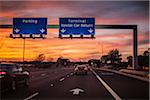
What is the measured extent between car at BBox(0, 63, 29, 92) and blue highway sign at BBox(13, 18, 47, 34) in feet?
60.1

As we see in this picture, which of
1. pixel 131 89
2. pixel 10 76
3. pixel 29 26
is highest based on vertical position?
pixel 29 26

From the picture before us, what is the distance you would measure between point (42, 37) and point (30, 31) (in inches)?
63.3

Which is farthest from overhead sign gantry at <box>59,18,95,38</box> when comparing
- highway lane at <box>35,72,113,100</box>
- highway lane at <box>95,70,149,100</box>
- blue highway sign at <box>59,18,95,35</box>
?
highway lane at <box>35,72,113,100</box>

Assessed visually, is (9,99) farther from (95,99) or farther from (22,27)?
(22,27)

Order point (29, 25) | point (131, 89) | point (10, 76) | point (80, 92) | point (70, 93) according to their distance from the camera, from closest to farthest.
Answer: point (70, 93)
point (80, 92)
point (10, 76)
point (131, 89)
point (29, 25)

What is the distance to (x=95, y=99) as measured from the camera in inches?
571

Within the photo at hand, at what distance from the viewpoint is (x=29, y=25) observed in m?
38.1

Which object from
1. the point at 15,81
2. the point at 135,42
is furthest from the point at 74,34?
the point at 15,81

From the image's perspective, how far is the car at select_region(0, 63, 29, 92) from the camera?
17516 mm

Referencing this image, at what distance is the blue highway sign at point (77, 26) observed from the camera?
38.1 metres

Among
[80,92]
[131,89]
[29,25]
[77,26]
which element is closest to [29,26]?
[29,25]

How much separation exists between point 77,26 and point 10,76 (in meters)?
20.9

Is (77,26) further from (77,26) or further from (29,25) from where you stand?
(29,25)

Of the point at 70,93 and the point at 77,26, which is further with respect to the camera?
the point at 77,26
